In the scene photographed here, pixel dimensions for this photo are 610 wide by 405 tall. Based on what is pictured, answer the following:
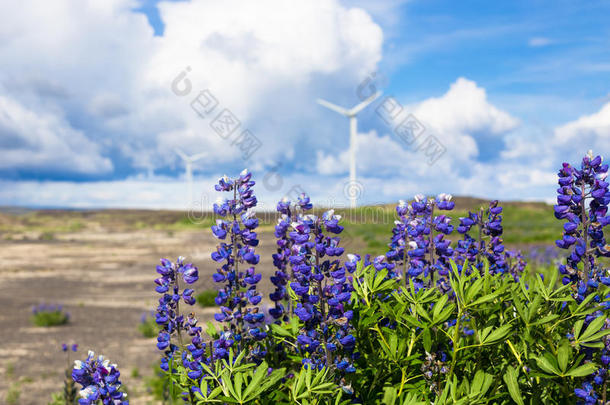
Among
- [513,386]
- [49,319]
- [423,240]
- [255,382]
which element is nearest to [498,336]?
[513,386]

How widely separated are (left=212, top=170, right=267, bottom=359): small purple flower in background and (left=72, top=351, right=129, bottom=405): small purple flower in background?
1.75 ft

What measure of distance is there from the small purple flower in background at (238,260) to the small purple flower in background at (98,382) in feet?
1.75

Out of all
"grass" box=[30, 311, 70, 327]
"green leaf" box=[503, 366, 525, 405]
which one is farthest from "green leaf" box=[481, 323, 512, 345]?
"grass" box=[30, 311, 70, 327]

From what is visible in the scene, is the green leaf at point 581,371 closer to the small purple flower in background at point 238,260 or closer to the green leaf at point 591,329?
the green leaf at point 591,329

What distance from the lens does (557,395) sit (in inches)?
87.0

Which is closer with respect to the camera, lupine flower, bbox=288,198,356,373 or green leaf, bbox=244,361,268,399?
green leaf, bbox=244,361,268,399

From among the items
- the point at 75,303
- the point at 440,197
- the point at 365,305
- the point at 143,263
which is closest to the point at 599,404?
the point at 365,305

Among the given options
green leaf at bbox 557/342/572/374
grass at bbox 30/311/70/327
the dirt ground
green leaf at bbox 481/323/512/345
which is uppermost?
green leaf at bbox 481/323/512/345

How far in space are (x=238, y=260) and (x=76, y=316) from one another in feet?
44.3

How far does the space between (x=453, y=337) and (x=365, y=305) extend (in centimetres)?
48

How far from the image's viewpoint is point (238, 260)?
2.57m

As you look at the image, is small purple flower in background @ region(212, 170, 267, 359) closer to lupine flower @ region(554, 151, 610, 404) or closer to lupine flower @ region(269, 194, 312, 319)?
lupine flower @ region(269, 194, 312, 319)

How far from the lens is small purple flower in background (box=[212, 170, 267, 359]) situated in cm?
249

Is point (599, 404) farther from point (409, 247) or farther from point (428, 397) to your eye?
point (409, 247)
